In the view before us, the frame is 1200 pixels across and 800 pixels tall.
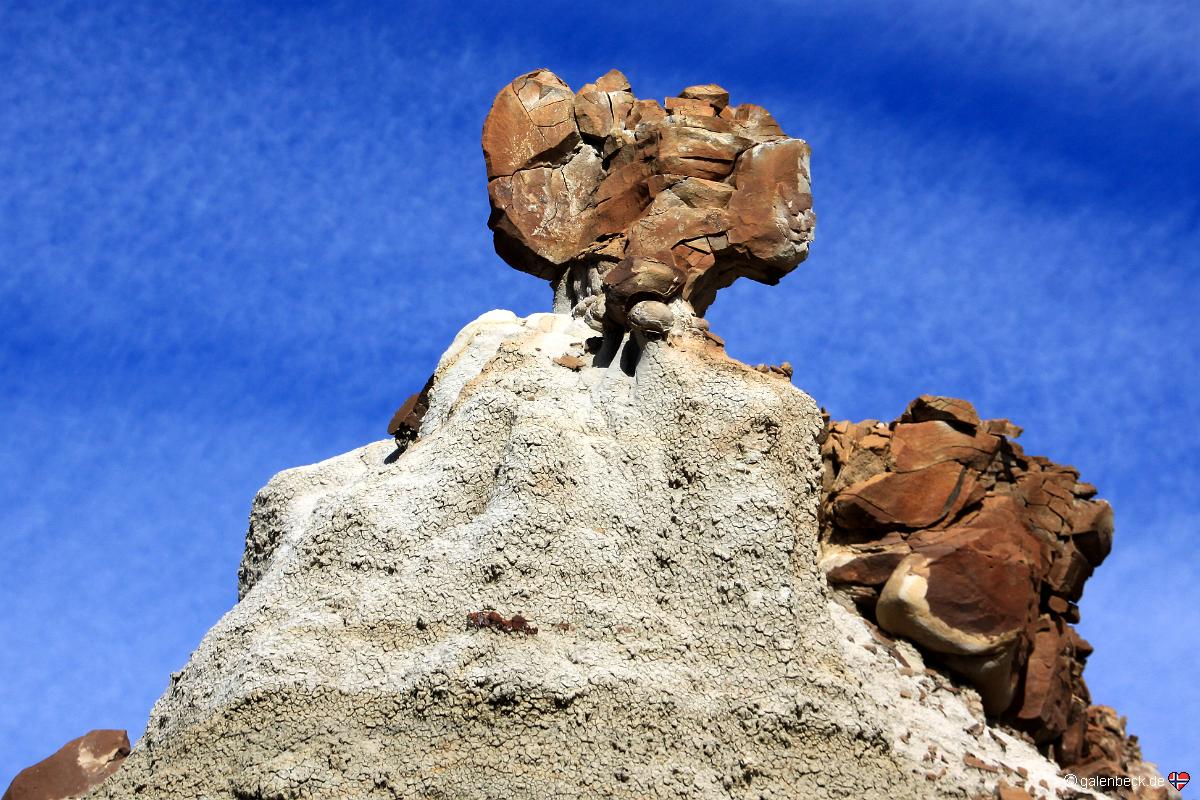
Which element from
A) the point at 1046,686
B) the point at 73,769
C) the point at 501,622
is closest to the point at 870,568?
the point at 1046,686

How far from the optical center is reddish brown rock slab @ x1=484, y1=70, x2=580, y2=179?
13.7m

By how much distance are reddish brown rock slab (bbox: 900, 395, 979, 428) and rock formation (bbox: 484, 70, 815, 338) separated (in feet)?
5.10

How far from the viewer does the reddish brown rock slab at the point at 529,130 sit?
13.7 m

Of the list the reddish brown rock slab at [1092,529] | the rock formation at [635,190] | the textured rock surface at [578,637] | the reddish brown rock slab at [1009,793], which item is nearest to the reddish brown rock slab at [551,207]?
the rock formation at [635,190]

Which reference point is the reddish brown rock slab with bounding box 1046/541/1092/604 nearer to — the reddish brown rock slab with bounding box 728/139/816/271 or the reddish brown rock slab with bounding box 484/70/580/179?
the reddish brown rock slab with bounding box 728/139/816/271

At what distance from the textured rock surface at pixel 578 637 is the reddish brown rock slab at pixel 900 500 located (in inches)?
37.9

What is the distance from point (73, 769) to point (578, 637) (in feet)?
13.6

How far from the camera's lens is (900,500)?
490 inches

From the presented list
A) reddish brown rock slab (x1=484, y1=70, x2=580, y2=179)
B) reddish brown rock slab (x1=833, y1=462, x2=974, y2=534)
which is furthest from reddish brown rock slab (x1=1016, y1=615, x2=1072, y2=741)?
reddish brown rock slab (x1=484, y1=70, x2=580, y2=179)

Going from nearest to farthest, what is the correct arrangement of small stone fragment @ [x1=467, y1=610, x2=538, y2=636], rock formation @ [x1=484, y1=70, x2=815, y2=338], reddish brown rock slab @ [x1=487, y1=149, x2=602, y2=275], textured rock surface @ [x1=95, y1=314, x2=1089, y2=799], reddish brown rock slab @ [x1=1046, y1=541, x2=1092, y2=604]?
textured rock surface @ [x1=95, y1=314, x2=1089, y2=799]
small stone fragment @ [x1=467, y1=610, x2=538, y2=636]
rock formation @ [x1=484, y1=70, x2=815, y2=338]
reddish brown rock slab @ [x1=1046, y1=541, x2=1092, y2=604]
reddish brown rock slab @ [x1=487, y1=149, x2=602, y2=275]

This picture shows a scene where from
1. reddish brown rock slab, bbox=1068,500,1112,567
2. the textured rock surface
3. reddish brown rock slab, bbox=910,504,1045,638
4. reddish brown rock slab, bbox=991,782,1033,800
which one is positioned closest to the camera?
the textured rock surface

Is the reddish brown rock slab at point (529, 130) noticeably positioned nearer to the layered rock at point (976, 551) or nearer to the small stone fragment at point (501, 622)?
the layered rock at point (976, 551)

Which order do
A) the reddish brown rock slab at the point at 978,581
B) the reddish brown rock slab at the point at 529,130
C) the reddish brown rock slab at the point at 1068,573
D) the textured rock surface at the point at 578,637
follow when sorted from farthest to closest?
the reddish brown rock slab at the point at 529,130 < the reddish brown rock slab at the point at 1068,573 < the reddish brown rock slab at the point at 978,581 < the textured rock surface at the point at 578,637

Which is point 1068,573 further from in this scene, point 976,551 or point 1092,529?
point 976,551
